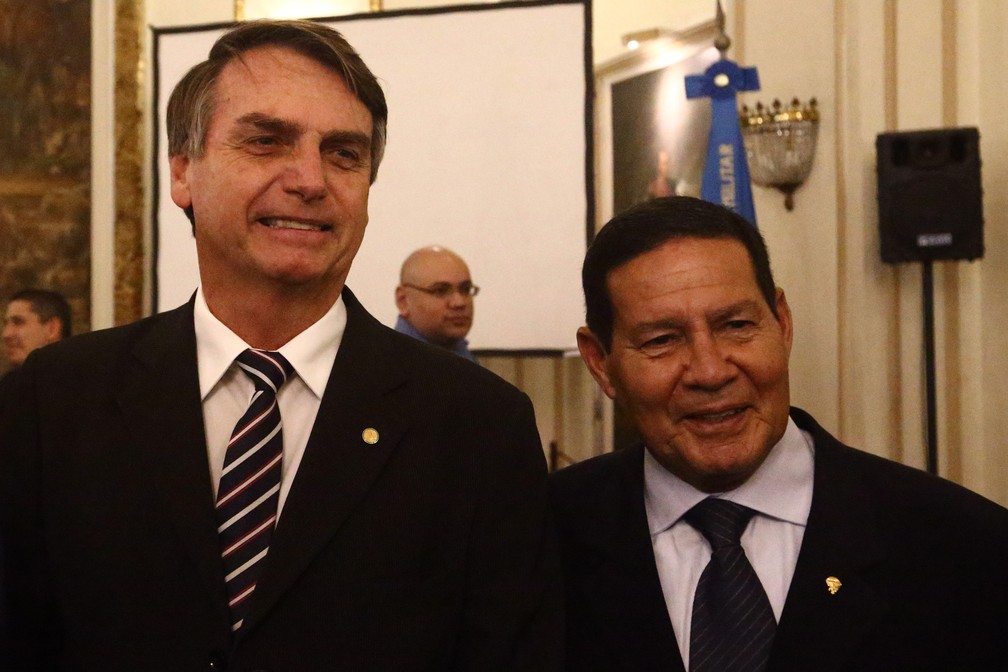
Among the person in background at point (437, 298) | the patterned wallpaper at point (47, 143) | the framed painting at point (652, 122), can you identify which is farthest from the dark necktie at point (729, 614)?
the patterned wallpaper at point (47, 143)

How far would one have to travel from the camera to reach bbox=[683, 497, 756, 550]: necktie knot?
187cm

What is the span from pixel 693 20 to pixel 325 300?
15.1 feet

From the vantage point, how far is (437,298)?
5.16 m

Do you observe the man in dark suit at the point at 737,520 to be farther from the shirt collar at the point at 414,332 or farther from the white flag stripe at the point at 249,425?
the shirt collar at the point at 414,332

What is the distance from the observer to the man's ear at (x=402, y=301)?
519 cm

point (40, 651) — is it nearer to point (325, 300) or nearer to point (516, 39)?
point (325, 300)

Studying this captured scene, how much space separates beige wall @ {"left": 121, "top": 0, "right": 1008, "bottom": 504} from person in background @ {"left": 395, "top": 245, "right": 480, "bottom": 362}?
1.33 meters

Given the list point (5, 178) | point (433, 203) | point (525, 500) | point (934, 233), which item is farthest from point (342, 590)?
point (5, 178)

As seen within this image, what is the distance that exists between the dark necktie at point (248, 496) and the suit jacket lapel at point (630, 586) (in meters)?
0.60

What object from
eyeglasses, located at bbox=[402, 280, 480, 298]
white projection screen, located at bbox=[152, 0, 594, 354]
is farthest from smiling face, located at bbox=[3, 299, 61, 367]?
eyeglasses, located at bbox=[402, 280, 480, 298]

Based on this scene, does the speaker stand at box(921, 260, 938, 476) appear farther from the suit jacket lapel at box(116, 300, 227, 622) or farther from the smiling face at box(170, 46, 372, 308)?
the suit jacket lapel at box(116, 300, 227, 622)

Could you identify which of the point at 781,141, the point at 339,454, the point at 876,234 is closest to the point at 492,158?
the point at 781,141

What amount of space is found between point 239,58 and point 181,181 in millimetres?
219

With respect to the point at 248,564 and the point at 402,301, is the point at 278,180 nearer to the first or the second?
the point at 248,564
